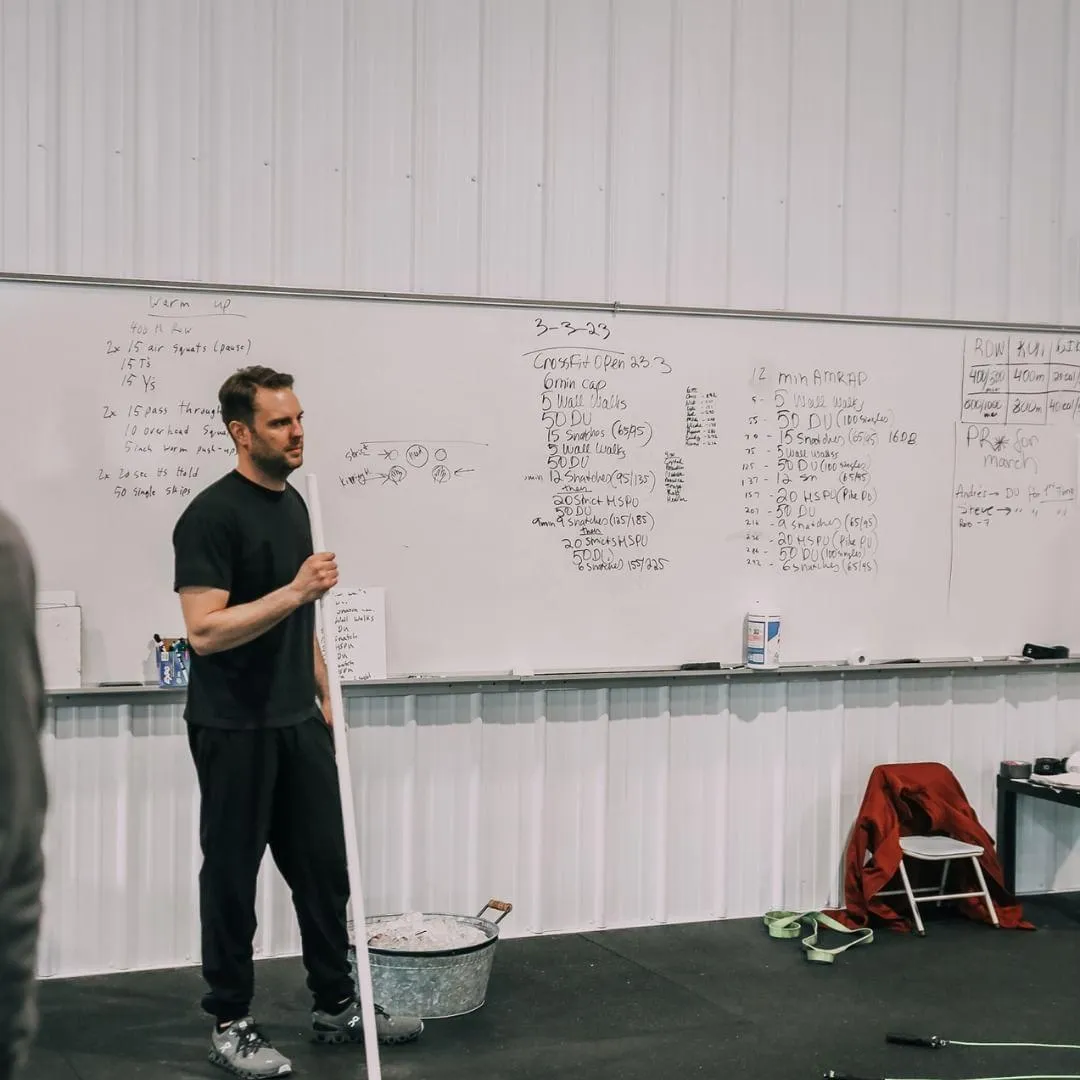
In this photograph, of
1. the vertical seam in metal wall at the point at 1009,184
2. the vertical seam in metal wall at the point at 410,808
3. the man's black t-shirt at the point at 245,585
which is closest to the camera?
the man's black t-shirt at the point at 245,585

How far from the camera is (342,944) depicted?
123 inches

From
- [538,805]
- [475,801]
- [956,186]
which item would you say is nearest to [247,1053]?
[475,801]

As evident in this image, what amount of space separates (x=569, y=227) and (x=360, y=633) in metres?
1.34

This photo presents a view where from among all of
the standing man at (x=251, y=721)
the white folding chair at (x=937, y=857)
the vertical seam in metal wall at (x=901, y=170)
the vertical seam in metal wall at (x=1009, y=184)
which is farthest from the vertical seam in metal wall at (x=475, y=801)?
the vertical seam in metal wall at (x=1009, y=184)

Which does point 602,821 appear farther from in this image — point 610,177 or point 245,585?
point 610,177

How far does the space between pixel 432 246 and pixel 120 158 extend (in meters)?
0.87

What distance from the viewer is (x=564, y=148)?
402cm

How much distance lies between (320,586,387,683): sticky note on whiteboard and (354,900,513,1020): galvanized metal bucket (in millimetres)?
771

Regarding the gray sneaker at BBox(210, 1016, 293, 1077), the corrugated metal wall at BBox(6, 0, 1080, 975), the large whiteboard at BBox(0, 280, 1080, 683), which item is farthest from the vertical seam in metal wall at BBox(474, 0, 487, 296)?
the gray sneaker at BBox(210, 1016, 293, 1077)

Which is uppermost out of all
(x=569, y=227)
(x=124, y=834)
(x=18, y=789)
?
(x=569, y=227)

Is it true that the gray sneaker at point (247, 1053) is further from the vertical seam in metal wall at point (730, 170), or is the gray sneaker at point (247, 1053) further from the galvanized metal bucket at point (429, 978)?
the vertical seam in metal wall at point (730, 170)

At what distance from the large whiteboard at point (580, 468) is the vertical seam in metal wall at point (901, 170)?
0.12 metres

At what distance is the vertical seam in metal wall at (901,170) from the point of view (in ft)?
14.2

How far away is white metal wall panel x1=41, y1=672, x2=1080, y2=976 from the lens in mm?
3676
